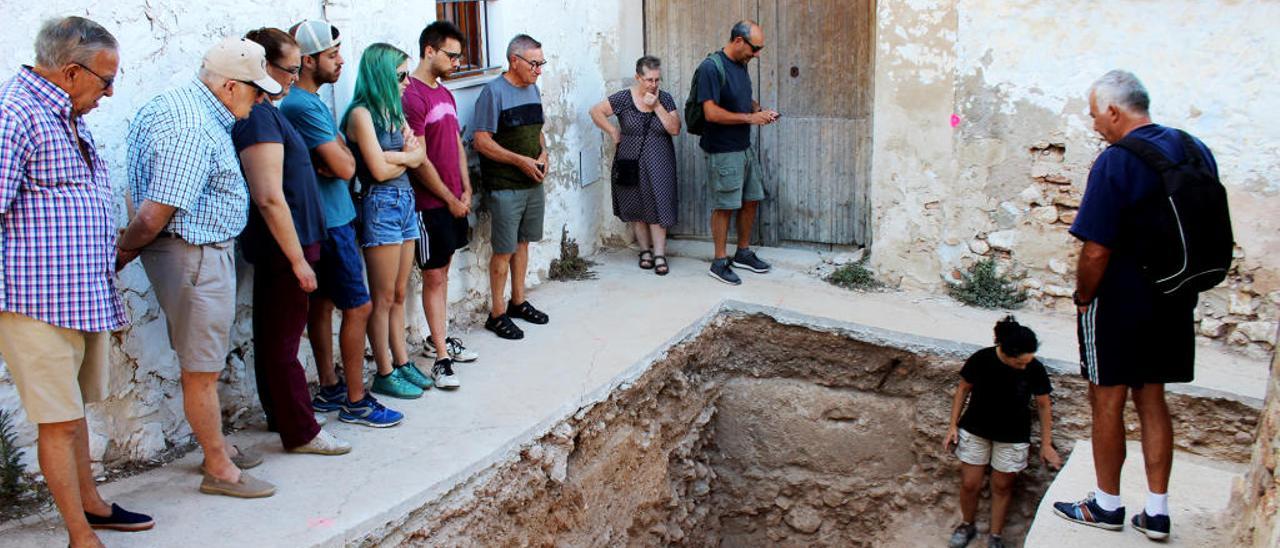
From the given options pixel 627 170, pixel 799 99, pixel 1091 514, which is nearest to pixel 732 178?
pixel 627 170

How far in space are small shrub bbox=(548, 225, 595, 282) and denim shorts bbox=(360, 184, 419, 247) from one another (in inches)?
93.3

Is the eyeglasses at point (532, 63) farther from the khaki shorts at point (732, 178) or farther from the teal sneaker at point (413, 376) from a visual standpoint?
the teal sneaker at point (413, 376)

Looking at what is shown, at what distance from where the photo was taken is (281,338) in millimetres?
4598

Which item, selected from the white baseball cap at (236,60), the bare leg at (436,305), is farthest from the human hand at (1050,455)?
the white baseball cap at (236,60)

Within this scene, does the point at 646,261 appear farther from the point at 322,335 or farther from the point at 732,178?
the point at 322,335

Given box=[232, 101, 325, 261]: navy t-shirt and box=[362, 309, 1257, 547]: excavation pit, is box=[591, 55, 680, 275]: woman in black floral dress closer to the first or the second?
box=[362, 309, 1257, 547]: excavation pit

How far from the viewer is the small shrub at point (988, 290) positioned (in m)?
7.04

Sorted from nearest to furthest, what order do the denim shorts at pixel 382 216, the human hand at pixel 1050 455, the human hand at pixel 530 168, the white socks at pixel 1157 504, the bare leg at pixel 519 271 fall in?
the white socks at pixel 1157 504 < the denim shorts at pixel 382 216 < the human hand at pixel 1050 455 < the human hand at pixel 530 168 < the bare leg at pixel 519 271

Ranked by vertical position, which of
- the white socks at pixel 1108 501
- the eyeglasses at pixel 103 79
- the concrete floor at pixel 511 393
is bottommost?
the white socks at pixel 1108 501

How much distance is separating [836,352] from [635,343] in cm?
133

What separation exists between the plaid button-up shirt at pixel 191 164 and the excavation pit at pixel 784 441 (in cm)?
199

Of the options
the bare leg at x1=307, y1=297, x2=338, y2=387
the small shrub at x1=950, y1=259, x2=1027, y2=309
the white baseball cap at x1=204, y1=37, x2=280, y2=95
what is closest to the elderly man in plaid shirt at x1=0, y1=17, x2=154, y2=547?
the white baseball cap at x1=204, y1=37, x2=280, y2=95

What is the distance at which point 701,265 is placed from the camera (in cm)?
802

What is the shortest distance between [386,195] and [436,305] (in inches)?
30.4
